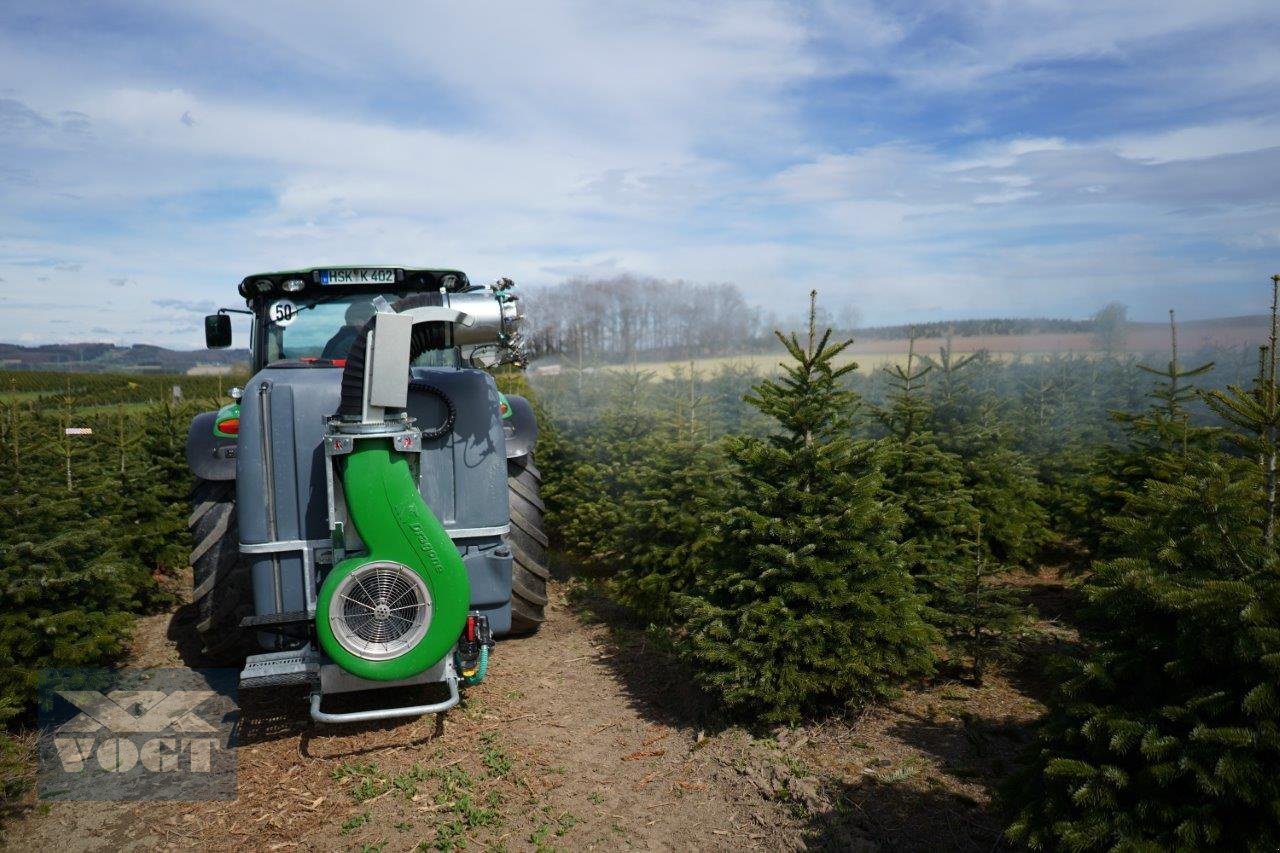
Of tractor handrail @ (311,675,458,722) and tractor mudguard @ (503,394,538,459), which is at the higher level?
tractor mudguard @ (503,394,538,459)

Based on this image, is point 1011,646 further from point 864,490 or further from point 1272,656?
point 1272,656

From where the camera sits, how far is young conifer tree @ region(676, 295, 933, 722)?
4223 mm

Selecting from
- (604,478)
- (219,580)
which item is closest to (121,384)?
(604,478)

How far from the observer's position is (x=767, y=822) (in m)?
3.65

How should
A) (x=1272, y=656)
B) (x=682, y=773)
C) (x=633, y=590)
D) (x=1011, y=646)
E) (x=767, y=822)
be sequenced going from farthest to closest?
1. (x=633, y=590)
2. (x=1011, y=646)
3. (x=682, y=773)
4. (x=767, y=822)
5. (x=1272, y=656)

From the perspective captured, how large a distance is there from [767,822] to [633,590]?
2.84m

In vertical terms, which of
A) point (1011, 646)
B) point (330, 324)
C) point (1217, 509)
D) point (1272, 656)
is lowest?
point (1011, 646)

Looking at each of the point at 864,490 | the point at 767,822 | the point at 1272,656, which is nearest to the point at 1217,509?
the point at 1272,656

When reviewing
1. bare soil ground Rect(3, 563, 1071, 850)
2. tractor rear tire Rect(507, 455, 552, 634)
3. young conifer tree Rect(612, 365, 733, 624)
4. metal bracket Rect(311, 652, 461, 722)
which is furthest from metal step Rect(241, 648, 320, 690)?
young conifer tree Rect(612, 365, 733, 624)

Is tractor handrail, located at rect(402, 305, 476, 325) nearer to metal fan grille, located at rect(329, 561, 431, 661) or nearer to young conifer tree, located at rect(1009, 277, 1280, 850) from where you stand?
metal fan grille, located at rect(329, 561, 431, 661)

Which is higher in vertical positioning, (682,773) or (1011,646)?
(1011,646)

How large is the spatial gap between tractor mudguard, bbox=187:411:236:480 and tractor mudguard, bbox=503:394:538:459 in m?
1.77

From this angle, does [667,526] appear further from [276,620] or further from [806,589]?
[276,620]

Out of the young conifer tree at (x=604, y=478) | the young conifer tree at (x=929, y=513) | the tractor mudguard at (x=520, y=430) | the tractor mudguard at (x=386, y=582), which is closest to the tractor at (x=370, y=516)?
the tractor mudguard at (x=386, y=582)
